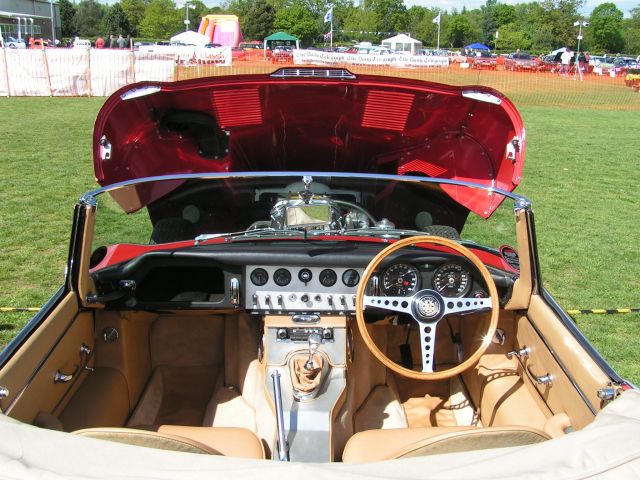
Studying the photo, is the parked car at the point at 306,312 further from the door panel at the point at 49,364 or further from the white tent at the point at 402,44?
the white tent at the point at 402,44

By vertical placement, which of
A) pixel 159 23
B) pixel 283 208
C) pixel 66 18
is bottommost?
pixel 283 208

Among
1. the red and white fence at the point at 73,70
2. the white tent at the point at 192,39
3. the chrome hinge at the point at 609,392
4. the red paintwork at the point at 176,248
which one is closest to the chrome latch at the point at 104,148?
the red paintwork at the point at 176,248

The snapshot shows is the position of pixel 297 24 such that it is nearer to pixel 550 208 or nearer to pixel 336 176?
pixel 550 208

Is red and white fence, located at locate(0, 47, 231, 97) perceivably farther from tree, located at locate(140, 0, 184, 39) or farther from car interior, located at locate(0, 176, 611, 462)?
tree, located at locate(140, 0, 184, 39)

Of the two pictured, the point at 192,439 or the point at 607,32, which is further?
the point at 607,32

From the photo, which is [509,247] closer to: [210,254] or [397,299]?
[397,299]

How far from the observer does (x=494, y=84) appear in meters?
25.7

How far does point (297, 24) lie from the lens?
7981 cm

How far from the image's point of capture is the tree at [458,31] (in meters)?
91.3

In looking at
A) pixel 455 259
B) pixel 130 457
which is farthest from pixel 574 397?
pixel 130 457

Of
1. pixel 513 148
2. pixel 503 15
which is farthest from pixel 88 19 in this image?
pixel 513 148

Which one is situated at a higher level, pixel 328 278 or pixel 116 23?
pixel 116 23

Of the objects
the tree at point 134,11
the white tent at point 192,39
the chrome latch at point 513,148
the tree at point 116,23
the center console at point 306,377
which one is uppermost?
the tree at point 134,11

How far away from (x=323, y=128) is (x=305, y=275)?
1.58 meters
